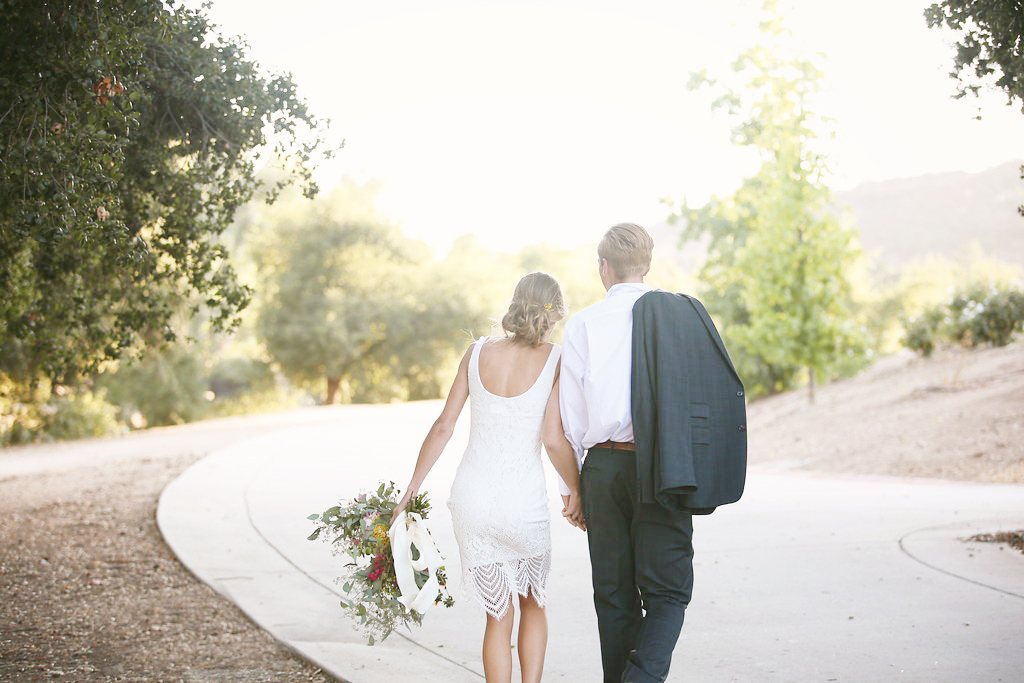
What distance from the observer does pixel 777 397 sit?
24906 mm

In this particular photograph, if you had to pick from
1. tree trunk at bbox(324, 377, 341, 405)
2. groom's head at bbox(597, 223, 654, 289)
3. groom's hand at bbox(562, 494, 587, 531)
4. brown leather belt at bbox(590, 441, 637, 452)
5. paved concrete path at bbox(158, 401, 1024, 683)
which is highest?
groom's head at bbox(597, 223, 654, 289)

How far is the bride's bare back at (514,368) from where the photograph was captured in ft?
12.9

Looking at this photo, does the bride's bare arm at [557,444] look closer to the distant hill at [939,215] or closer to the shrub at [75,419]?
the shrub at [75,419]

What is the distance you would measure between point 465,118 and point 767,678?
64446 millimetres

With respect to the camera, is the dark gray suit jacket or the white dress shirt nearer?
the dark gray suit jacket

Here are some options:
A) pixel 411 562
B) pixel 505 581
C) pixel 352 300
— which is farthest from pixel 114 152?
pixel 352 300

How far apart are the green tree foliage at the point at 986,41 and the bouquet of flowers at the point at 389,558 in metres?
3.80

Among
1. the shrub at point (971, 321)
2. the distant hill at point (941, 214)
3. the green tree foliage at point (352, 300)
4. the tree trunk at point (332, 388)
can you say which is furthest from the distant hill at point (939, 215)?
the shrub at point (971, 321)

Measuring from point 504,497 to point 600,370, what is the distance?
25.3 inches

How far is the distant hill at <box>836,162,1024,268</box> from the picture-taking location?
107 metres

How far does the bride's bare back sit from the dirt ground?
74.0 inches

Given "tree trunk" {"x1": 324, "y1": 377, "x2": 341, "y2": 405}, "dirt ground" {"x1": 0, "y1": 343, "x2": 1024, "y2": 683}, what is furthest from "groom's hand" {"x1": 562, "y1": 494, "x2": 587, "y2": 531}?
"tree trunk" {"x1": 324, "y1": 377, "x2": 341, "y2": 405}

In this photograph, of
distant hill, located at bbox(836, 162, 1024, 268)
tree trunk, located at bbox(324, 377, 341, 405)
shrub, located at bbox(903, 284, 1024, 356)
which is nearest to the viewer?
shrub, located at bbox(903, 284, 1024, 356)

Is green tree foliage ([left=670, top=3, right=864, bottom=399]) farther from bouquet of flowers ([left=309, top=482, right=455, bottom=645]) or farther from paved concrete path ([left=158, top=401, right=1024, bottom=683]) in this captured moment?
bouquet of flowers ([left=309, top=482, right=455, bottom=645])
